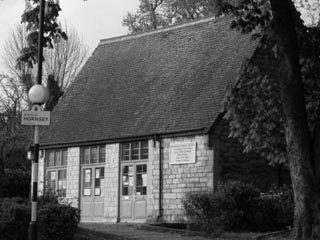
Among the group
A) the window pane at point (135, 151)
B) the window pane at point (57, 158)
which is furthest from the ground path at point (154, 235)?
the window pane at point (57, 158)

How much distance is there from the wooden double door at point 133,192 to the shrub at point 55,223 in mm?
9750

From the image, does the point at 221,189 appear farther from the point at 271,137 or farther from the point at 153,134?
the point at 153,134

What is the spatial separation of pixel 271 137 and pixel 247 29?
365 cm

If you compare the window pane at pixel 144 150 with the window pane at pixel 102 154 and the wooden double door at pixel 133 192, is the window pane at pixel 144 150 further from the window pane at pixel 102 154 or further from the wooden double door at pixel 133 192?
the window pane at pixel 102 154

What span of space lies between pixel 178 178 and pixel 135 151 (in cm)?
279

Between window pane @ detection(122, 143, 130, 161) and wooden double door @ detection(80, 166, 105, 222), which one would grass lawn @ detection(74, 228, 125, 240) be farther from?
wooden double door @ detection(80, 166, 105, 222)

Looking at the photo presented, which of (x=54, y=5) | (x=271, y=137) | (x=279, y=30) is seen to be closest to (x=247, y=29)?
(x=279, y=30)

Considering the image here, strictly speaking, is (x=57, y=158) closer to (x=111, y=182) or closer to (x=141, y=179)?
(x=111, y=182)

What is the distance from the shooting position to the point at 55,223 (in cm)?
1752

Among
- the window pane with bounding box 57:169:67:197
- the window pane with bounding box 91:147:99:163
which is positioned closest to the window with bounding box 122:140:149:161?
the window pane with bounding box 91:147:99:163

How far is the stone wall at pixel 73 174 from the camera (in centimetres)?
3031

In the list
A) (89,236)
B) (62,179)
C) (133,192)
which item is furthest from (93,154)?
(89,236)

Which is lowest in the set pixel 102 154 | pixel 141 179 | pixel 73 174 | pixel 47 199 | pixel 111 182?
pixel 47 199

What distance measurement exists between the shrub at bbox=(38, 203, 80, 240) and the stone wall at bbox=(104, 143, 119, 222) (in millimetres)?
10840
